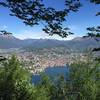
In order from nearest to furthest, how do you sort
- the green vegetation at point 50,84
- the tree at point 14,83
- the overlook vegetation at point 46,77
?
the overlook vegetation at point 46,77 < the tree at point 14,83 < the green vegetation at point 50,84

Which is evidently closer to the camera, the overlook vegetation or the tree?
the overlook vegetation

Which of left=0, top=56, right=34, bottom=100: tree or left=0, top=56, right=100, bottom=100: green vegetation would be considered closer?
left=0, top=56, right=34, bottom=100: tree

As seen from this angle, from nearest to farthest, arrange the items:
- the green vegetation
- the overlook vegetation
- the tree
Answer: the overlook vegetation → the tree → the green vegetation

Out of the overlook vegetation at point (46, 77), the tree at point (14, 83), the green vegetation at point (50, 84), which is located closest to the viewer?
the overlook vegetation at point (46, 77)

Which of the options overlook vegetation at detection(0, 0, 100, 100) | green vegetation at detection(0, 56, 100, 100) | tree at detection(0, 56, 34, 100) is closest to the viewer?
overlook vegetation at detection(0, 0, 100, 100)

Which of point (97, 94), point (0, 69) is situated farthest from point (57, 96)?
point (0, 69)

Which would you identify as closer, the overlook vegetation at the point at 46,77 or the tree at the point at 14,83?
the overlook vegetation at the point at 46,77

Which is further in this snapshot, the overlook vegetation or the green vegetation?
the green vegetation

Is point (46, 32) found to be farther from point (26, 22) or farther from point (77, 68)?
point (77, 68)
